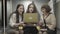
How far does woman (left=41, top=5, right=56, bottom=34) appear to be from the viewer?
4488mm

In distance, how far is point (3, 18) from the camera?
14.6ft

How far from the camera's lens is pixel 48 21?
14.8 feet

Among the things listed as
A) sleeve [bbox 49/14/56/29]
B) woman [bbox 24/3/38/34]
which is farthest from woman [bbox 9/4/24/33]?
sleeve [bbox 49/14/56/29]

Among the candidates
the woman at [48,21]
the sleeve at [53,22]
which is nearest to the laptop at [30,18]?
the woman at [48,21]

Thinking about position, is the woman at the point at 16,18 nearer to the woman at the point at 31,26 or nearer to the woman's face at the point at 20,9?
the woman's face at the point at 20,9

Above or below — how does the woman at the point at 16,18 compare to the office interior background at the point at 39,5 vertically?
below

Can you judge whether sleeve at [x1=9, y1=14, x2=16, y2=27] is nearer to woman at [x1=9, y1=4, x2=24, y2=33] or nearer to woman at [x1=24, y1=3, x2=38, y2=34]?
woman at [x1=9, y1=4, x2=24, y2=33]

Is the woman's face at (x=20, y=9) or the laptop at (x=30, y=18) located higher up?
the woman's face at (x=20, y=9)

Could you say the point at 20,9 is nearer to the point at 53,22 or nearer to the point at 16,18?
the point at 16,18

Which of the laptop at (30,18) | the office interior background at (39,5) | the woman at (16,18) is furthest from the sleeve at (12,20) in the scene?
the laptop at (30,18)

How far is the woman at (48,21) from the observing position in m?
4.49

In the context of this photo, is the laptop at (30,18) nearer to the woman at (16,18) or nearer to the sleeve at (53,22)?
the woman at (16,18)

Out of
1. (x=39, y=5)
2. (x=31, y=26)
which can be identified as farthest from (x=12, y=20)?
(x=39, y=5)

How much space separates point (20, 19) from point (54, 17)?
69cm
